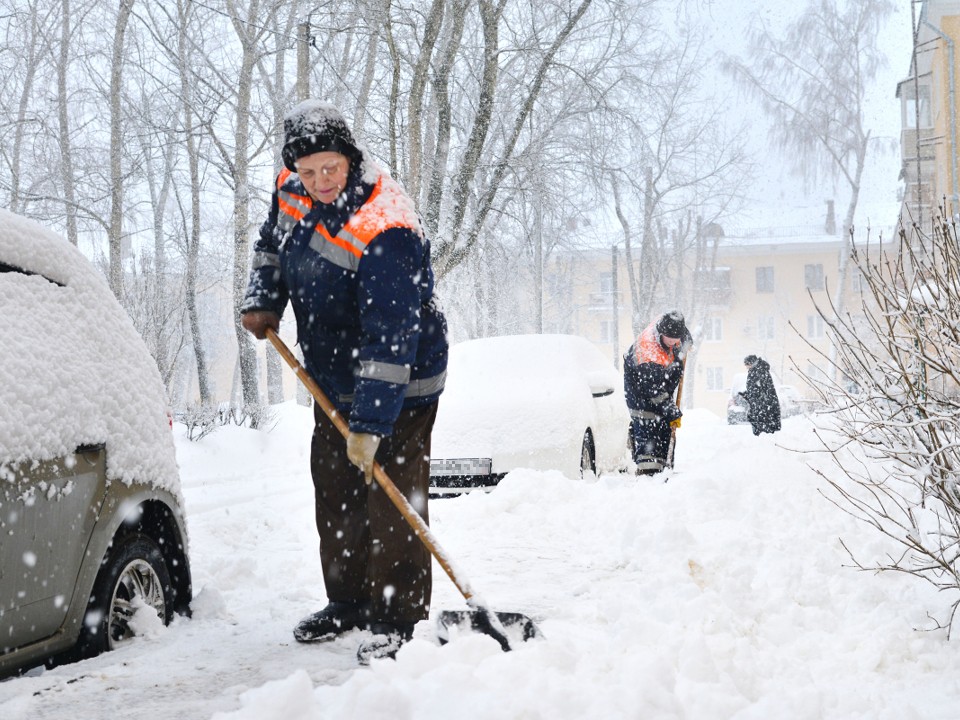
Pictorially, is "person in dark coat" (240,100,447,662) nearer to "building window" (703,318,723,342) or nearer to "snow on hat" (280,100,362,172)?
"snow on hat" (280,100,362,172)

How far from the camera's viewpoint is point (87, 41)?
1791 cm

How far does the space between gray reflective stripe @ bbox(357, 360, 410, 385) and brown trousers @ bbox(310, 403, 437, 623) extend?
344 mm

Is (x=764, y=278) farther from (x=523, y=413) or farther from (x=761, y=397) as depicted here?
(x=523, y=413)

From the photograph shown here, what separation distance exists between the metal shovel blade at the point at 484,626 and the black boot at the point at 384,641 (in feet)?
0.57

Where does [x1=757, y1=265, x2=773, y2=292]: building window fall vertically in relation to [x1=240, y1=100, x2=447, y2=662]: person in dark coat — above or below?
→ above

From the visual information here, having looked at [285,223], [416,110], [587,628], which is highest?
[416,110]

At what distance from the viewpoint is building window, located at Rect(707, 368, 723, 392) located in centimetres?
4825

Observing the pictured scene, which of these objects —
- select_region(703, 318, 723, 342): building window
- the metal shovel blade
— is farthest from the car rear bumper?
select_region(703, 318, 723, 342): building window

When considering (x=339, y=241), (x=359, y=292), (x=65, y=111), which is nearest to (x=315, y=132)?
(x=339, y=241)

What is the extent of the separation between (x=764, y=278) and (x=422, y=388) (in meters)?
47.1

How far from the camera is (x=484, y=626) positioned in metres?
3.23

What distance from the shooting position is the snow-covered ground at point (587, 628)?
2498 millimetres

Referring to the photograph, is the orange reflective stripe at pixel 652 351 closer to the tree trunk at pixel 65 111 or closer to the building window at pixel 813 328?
the tree trunk at pixel 65 111

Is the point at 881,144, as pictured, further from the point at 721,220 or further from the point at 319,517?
the point at 319,517
